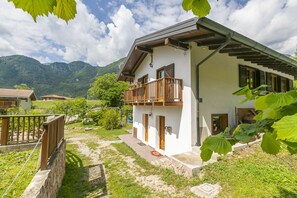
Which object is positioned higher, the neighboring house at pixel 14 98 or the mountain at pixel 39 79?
the mountain at pixel 39 79

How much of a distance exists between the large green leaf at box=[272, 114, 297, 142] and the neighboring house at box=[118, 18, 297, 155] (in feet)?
17.5

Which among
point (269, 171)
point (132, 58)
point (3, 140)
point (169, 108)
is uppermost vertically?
point (132, 58)

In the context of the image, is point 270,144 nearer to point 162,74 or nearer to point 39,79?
point 162,74

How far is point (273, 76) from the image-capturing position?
11336 millimetres

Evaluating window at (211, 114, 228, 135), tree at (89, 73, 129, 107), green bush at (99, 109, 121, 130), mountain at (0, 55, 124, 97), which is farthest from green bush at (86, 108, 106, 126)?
mountain at (0, 55, 124, 97)

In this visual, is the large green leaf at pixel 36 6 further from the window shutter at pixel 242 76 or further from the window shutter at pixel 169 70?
the window shutter at pixel 242 76

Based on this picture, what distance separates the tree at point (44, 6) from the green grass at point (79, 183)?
5325mm

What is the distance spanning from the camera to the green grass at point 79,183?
16.1ft

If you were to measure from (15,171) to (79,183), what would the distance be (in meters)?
1.91

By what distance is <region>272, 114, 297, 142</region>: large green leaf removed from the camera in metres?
0.58

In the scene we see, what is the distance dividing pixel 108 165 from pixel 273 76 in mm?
→ 12210

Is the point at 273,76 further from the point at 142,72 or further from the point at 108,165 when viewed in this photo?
the point at 108,165

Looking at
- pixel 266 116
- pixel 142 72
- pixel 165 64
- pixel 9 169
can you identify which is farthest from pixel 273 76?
pixel 9 169

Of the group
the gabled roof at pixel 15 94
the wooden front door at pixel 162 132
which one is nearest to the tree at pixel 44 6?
the wooden front door at pixel 162 132
